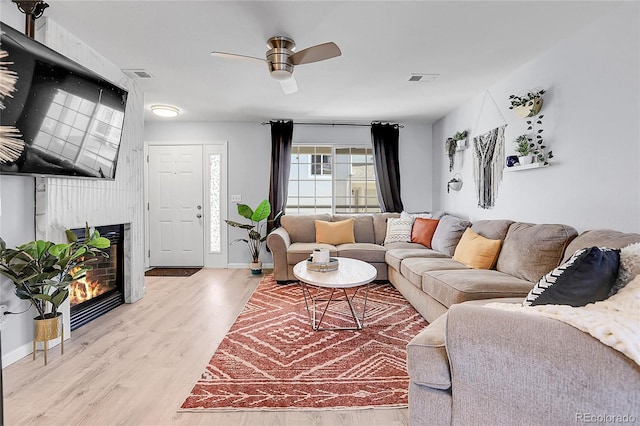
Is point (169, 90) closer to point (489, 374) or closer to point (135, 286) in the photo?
point (135, 286)

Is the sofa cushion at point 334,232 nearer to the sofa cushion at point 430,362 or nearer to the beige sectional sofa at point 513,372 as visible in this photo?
the beige sectional sofa at point 513,372

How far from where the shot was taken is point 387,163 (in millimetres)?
5363

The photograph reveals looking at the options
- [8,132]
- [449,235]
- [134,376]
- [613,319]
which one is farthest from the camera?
[449,235]

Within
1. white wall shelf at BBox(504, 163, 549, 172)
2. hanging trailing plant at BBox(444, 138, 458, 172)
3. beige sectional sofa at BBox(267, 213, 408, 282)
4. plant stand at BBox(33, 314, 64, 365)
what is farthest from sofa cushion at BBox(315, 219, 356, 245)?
plant stand at BBox(33, 314, 64, 365)

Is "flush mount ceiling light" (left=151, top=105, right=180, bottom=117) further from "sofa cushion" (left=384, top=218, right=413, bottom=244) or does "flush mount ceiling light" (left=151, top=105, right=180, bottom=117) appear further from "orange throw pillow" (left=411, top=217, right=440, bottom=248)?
"orange throw pillow" (left=411, top=217, right=440, bottom=248)

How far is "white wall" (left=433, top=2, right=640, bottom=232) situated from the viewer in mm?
2121

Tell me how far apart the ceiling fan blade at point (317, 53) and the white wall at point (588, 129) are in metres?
1.67

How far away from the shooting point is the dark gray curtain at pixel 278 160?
522cm

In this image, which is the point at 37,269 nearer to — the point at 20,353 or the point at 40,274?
the point at 40,274

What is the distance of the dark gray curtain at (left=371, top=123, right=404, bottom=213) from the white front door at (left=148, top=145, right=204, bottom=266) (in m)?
2.89

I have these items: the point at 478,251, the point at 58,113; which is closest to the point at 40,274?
the point at 58,113

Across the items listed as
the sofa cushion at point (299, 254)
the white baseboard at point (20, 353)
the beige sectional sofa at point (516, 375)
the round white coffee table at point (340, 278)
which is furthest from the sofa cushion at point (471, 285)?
the white baseboard at point (20, 353)

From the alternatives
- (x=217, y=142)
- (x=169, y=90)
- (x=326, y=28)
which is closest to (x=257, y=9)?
(x=326, y=28)

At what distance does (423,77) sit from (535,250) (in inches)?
80.5
